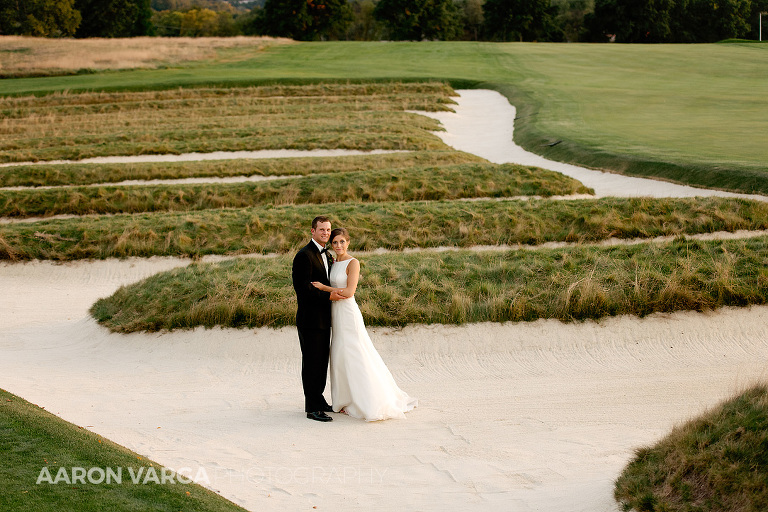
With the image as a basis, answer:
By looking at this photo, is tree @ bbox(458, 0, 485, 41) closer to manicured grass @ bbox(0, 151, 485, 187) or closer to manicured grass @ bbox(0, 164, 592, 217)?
manicured grass @ bbox(0, 151, 485, 187)

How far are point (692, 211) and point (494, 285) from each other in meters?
6.99

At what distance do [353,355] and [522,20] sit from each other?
321ft

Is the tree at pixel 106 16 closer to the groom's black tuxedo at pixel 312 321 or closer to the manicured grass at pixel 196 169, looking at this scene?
the manicured grass at pixel 196 169

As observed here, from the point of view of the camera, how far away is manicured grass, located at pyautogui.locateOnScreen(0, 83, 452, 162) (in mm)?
29812

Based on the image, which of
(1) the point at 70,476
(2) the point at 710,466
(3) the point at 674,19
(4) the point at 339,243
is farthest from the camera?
(3) the point at 674,19

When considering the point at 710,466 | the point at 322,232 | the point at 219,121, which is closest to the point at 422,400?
the point at 322,232

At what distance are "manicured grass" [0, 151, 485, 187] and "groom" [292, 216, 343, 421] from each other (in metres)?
16.7

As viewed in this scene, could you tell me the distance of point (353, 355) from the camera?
809 cm

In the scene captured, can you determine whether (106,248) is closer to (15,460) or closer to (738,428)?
(15,460)

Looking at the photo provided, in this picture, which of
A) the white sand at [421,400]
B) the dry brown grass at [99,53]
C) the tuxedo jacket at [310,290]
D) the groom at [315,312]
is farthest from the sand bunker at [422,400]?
the dry brown grass at [99,53]

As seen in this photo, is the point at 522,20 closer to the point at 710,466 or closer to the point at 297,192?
the point at 297,192

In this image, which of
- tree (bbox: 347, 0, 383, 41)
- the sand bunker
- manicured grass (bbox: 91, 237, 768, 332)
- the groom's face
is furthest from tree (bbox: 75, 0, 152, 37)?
the groom's face

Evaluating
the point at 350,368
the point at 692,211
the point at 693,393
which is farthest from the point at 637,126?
the point at 350,368

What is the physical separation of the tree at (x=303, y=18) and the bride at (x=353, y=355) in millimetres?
97359
